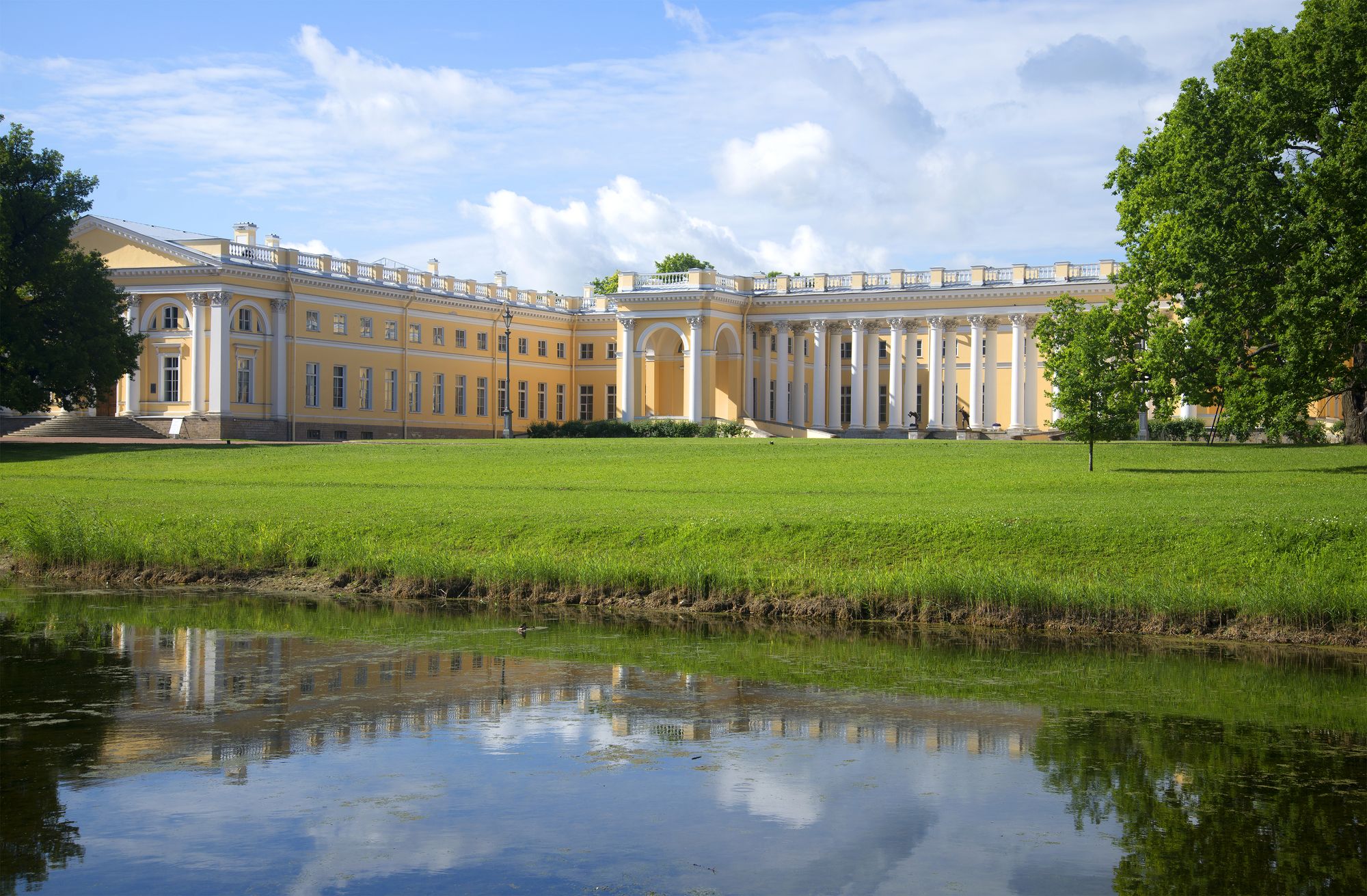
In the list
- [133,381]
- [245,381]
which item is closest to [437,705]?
[245,381]

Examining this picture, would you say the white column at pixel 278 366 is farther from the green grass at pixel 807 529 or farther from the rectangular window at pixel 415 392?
the green grass at pixel 807 529

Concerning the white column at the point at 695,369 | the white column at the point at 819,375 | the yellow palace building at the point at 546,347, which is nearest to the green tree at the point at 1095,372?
the yellow palace building at the point at 546,347

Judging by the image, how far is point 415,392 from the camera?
2928 inches

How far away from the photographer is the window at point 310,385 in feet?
225

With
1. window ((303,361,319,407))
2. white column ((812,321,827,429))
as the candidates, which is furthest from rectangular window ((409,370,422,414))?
white column ((812,321,827,429))

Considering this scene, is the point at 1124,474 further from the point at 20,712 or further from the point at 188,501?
the point at 20,712

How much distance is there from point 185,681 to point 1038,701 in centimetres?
921

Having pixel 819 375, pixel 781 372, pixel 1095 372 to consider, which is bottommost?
pixel 1095 372

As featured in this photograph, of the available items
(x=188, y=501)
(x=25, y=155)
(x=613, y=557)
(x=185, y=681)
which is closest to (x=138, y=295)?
(x=25, y=155)

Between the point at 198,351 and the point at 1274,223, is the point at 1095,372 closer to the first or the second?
the point at 1274,223

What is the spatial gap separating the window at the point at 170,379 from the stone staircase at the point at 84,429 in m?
4.60

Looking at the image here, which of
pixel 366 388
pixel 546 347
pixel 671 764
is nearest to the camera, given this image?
pixel 671 764

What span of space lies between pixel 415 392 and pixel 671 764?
63732 millimetres

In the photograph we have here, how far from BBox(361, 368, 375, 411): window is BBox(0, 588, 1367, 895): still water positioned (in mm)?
52535
